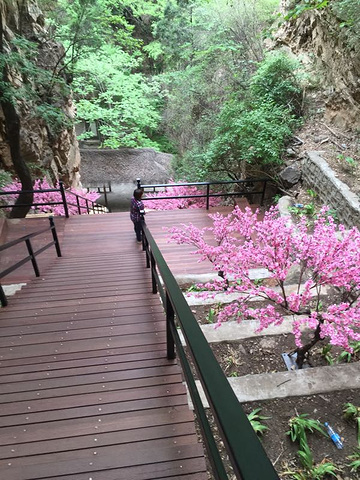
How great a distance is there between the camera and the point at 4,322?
2.80 metres

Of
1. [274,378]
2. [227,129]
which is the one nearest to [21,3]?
[227,129]

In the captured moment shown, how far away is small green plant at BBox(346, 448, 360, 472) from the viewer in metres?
2.27

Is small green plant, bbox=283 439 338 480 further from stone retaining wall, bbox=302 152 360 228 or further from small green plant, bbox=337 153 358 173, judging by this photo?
small green plant, bbox=337 153 358 173

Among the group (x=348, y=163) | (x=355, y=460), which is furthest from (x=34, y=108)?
(x=355, y=460)

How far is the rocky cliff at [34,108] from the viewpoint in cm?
806

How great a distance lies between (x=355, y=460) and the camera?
233 centimetres

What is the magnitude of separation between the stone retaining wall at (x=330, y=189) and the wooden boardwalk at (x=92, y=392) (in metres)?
3.90

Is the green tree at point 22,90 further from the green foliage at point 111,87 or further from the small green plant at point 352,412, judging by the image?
the small green plant at point 352,412

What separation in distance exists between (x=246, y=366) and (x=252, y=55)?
34.5 feet

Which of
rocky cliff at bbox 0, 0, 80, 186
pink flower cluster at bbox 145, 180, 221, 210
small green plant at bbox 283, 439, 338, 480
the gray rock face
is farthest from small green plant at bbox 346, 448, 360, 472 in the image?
rocky cliff at bbox 0, 0, 80, 186

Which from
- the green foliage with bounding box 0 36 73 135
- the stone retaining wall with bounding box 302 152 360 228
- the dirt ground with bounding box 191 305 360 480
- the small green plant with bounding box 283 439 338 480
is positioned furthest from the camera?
A: the green foliage with bounding box 0 36 73 135

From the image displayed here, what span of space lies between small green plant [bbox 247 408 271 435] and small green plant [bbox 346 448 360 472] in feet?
2.16

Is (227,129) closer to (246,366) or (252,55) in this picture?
(252,55)

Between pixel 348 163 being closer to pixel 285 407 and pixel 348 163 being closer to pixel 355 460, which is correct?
pixel 285 407
